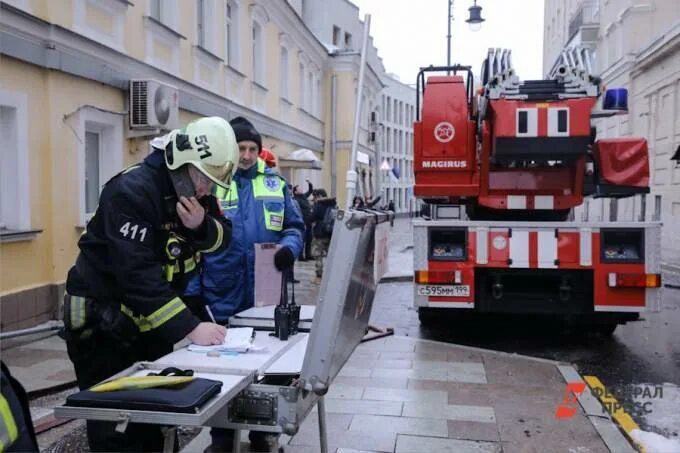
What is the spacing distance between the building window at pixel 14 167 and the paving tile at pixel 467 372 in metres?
4.75

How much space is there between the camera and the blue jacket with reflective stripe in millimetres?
3752

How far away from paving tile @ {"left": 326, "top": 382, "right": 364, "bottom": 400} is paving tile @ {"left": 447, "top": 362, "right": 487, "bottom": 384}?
86 cm

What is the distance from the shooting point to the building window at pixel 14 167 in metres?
6.93

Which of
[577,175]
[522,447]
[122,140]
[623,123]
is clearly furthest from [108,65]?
[623,123]

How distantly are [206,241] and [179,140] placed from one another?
506 millimetres

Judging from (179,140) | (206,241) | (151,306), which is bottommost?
(151,306)

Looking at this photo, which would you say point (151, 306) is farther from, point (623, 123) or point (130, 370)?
point (623, 123)

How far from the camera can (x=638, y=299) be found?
632 cm

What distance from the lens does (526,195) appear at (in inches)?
275

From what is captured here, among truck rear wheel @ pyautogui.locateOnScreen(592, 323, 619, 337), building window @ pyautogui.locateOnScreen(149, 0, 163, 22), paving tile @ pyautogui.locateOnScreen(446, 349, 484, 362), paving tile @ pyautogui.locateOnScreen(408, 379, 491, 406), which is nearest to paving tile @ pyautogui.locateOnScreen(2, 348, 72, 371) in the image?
paving tile @ pyautogui.locateOnScreen(408, 379, 491, 406)

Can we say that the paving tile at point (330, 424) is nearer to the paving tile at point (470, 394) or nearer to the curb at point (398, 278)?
the paving tile at point (470, 394)

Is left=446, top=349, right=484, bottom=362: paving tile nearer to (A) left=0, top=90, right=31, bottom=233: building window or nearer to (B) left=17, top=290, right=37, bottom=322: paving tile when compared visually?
(B) left=17, top=290, right=37, bottom=322: paving tile

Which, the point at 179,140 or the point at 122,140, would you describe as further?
the point at 122,140

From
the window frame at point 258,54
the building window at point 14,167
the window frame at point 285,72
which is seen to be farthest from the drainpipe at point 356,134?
the window frame at point 285,72
